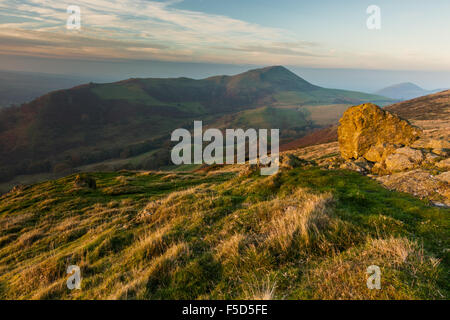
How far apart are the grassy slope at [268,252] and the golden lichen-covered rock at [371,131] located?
9939 mm

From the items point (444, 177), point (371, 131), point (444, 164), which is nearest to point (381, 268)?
point (444, 177)

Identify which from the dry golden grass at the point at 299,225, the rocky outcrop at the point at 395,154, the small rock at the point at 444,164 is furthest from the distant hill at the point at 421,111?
the dry golden grass at the point at 299,225

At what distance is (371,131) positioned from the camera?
1958 cm

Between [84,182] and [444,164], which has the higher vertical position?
[444,164]

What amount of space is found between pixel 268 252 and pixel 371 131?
61.8ft

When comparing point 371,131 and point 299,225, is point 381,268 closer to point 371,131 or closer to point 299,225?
point 299,225

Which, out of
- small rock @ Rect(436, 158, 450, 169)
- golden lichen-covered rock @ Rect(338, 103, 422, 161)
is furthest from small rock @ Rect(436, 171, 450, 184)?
golden lichen-covered rock @ Rect(338, 103, 422, 161)

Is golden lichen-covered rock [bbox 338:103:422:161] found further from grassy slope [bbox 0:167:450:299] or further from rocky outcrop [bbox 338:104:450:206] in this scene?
grassy slope [bbox 0:167:450:299]

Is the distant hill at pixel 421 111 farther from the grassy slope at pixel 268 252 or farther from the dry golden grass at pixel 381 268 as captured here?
the dry golden grass at pixel 381 268

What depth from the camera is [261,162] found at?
17.7 m

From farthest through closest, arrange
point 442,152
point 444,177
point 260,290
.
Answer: point 442,152 → point 444,177 → point 260,290

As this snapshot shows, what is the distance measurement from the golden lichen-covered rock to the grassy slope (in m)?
9.94
